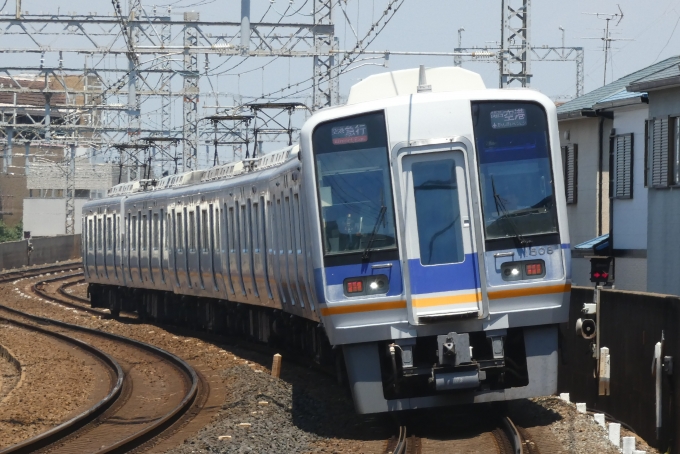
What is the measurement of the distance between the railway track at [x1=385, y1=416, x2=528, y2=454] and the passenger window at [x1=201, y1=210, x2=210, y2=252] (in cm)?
1077

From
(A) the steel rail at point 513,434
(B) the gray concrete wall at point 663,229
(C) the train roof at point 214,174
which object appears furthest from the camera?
(B) the gray concrete wall at point 663,229

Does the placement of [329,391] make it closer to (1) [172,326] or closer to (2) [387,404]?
(2) [387,404]

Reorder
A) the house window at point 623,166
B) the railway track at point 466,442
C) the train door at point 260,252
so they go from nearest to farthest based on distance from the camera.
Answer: the railway track at point 466,442
the train door at point 260,252
the house window at point 623,166

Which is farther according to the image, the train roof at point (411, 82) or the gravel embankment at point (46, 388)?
the gravel embankment at point (46, 388)

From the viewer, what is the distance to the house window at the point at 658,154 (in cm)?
1709

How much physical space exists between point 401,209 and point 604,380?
273 centimetres

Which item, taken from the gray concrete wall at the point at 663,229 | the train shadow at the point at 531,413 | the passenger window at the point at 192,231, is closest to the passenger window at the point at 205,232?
the passenger window at the point at 192,231

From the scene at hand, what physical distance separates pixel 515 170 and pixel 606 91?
42.4 ft

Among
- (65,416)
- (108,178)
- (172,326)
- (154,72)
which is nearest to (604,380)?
(65,416)

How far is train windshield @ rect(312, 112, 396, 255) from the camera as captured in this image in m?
9.70

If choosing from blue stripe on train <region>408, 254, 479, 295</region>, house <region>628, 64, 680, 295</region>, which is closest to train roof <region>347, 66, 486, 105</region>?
blue stripe on train <region>408, 254, 479, 295</region>

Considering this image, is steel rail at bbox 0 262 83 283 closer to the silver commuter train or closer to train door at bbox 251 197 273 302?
train door at bbox 251 197 273 302

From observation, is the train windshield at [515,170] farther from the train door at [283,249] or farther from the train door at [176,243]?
the train door at [176,243]

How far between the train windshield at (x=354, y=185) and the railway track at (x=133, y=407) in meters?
2.67
